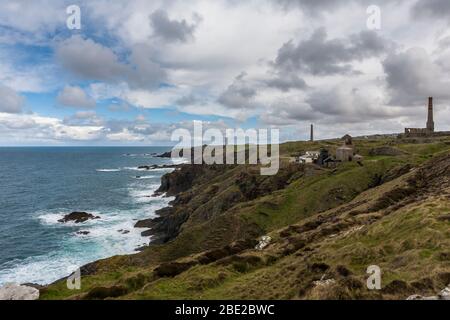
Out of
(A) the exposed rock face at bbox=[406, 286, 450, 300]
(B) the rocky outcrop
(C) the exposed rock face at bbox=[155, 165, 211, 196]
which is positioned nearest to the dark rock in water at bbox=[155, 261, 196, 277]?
(A) the exposed rock face at bbox=[406, 286, 450, 300]

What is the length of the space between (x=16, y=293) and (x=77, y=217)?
6501 centimetres

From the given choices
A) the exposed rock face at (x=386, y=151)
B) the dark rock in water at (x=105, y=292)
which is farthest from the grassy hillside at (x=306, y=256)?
the exposed rock face at (x=386, y=151)

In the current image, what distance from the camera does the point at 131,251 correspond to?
205 feet

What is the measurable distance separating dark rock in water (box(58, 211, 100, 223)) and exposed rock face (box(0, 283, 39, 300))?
61926mm

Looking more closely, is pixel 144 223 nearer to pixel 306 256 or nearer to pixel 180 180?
pixel 180 180

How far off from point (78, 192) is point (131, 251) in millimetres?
73097

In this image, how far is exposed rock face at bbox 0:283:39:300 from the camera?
874 inches

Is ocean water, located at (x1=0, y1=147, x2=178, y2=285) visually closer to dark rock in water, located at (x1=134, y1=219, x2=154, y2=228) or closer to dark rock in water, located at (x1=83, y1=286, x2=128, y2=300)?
dark rock in water, located at (x1=134, y1=219, x2=154, y2=228)

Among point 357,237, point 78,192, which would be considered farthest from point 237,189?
point 78,192

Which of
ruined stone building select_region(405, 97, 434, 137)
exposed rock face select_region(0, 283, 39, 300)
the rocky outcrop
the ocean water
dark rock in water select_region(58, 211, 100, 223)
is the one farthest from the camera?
ruined stone building select_region(405, 97, 434, 137)

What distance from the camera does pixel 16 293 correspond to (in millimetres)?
23203

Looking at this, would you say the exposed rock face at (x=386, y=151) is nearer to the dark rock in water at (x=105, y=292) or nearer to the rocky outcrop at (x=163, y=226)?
the rocky outcrop at (x=163, y=226)
